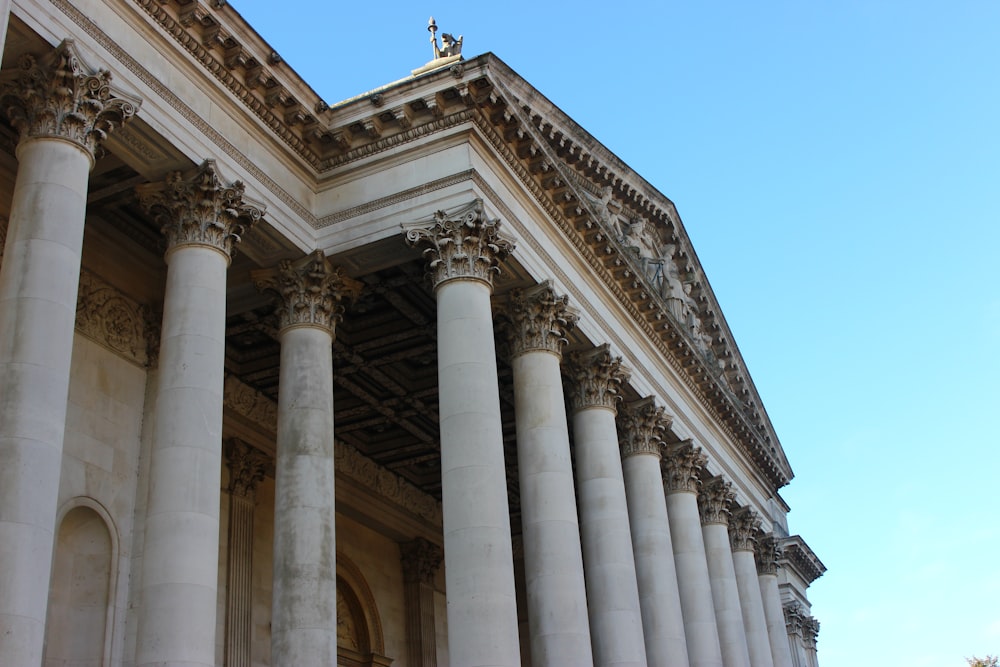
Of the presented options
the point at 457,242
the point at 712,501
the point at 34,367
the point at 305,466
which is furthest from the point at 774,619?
the point at 34,367

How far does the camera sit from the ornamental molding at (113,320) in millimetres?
19219

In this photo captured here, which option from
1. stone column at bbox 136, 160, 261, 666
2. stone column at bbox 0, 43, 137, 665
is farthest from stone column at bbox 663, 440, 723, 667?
stone column at bbox 0, 43, 137, 665

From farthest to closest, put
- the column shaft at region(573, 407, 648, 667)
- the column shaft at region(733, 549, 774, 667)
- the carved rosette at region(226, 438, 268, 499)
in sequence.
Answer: the column shaft at region(733, 549, 774, 667)
the carved rosette at region(226, 438, 268, 499)
the column shaft at region(573, 407, 648, 667)

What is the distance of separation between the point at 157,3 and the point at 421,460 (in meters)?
17.2

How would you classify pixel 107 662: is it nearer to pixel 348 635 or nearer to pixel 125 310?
pixel 125 310

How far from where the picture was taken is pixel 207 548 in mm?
14500

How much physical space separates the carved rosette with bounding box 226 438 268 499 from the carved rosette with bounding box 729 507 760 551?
15.6 metres

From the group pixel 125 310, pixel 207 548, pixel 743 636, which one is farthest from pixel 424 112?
pixel 743 636

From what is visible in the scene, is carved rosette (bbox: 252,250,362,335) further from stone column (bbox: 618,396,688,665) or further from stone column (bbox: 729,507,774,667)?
stone column (bbox: 729,507,774,667)

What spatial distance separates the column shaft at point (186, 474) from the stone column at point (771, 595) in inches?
965

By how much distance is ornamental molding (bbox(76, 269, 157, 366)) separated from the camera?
1922 cm

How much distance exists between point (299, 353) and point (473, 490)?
12.9 ft

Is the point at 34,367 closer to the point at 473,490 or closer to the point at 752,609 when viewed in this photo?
the point at 473,490

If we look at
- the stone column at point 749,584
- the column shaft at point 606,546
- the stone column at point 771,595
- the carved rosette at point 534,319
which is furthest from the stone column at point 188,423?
the stone column at point 771,595
